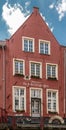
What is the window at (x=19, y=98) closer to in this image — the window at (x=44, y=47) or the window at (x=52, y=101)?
the window at (x=52, y=101)

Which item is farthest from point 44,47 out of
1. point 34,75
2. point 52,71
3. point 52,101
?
point 52,101

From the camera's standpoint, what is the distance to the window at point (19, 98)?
149ft

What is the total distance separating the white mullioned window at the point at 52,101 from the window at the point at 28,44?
14.5 feet

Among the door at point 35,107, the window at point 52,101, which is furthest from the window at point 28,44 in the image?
the door at point 35,107

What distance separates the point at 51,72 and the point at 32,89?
290 centimetres

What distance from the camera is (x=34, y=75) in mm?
46875

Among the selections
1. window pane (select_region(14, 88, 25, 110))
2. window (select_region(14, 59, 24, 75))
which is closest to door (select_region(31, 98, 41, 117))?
window pane (select_region(14, 88, 25, 110))

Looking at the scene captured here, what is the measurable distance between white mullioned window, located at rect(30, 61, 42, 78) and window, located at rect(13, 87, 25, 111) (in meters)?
2.00

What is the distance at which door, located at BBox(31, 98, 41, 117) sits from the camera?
46.6 m

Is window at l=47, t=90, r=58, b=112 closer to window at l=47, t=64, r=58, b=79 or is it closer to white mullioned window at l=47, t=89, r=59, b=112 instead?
white mullioned window at l=47, t=89, r=59, b=112

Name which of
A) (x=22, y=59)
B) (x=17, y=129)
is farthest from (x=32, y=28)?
(x=17, y=129)

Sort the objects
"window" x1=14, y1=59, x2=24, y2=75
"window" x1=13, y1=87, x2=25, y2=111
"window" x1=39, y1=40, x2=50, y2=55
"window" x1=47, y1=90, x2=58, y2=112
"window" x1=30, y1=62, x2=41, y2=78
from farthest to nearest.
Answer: "window" x1=39, y1=40, x2=50, y2=55
"window" x1=47, y1=90, x2=58, y2=112
"window" x1=30, y1=62, x2=41, y2=78
"window" x1=14, y1=59, x2=24, y2=75
"window" x1=13, y1=87, x2=25, y2=111

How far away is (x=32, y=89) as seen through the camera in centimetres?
4662

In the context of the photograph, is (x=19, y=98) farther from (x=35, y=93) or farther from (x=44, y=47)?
(x=44, y=47)
